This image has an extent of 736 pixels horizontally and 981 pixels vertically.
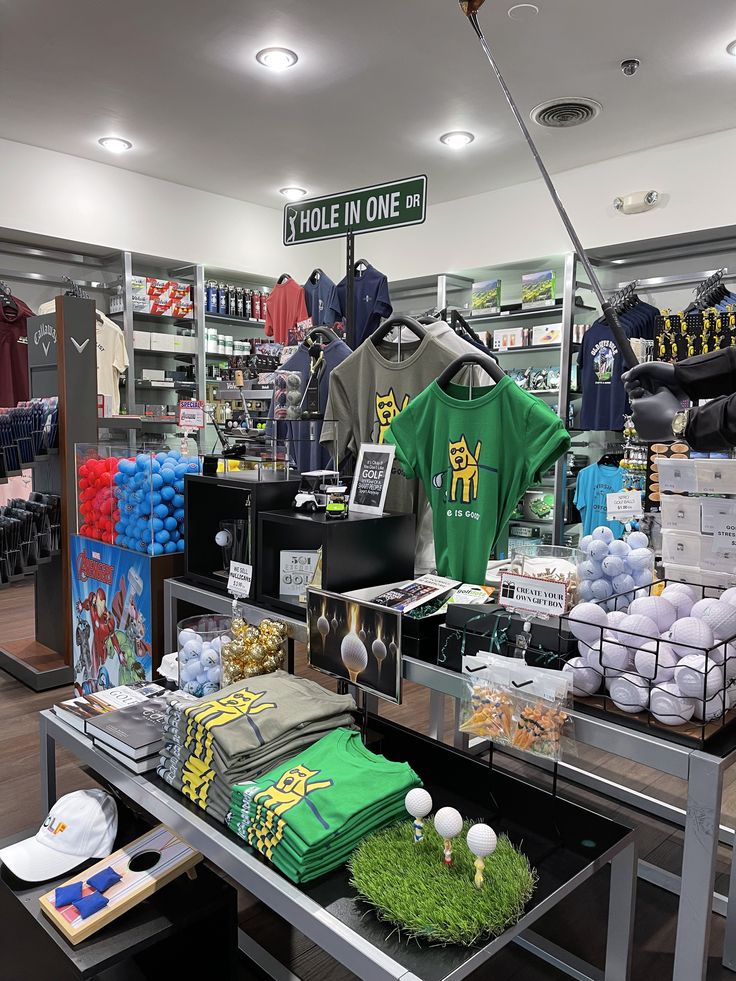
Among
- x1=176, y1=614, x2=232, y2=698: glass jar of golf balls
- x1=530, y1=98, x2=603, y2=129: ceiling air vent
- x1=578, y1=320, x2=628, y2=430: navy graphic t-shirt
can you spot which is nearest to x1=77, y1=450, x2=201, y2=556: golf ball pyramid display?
x1=176, y1=614, x2=232, y2=698: glass jar of golf balls

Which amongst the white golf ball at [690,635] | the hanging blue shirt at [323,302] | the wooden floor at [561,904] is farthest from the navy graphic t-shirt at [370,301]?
the white golf ball at [690,635]

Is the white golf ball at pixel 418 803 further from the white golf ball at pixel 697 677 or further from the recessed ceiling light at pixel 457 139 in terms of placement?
the recessed ceiling light at pixel 457 139

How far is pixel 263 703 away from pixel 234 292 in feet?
19.4

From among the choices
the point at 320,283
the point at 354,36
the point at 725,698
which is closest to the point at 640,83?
the point at 354,36

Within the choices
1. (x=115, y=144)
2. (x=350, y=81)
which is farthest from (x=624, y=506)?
(x=115, y=144)

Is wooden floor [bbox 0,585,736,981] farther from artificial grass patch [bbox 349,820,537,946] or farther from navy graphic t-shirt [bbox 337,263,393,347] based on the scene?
navy graphic t-shirt [bbox 337,263,393,347]

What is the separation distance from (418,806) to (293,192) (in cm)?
642

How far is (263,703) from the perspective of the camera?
152cm

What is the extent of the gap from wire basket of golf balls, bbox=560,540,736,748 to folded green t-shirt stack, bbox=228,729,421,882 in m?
0.39

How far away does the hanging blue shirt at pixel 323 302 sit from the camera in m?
4.96

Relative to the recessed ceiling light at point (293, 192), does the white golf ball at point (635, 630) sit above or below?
below

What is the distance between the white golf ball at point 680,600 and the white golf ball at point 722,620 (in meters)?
0.07

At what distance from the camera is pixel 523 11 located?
362 centimetres

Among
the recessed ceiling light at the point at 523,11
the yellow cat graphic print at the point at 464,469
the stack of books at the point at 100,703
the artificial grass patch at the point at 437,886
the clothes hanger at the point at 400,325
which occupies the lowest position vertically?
the stack of books at the point at 100,703
